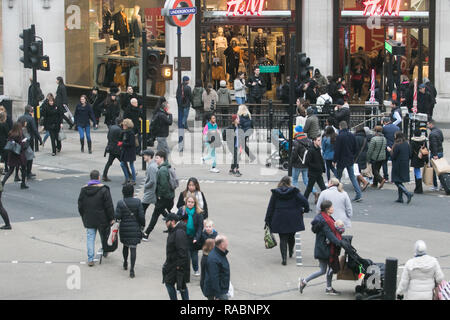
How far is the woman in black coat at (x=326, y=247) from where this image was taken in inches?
562

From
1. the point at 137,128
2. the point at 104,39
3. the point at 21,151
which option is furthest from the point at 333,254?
the point at 104,39

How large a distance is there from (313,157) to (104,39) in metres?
20.1

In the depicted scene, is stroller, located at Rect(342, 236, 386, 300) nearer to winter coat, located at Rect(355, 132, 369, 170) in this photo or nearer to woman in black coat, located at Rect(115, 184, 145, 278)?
woman in black coat, located at Rect(115, 184, 145, 278)

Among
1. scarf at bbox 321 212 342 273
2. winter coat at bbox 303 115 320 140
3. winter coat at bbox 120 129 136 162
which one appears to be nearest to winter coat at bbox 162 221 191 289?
scarf at bbox 321 212 342 273

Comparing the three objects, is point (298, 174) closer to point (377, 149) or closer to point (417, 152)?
point (377, 149)

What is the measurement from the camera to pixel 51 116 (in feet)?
85.5

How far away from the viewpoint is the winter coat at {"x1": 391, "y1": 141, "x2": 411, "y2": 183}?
20.7 metres

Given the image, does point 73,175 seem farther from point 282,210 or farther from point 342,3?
point 342,3

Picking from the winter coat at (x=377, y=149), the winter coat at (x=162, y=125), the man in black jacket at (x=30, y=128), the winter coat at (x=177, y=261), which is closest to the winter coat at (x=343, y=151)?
the winter coat at (x=377, y=149)

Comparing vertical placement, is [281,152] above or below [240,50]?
below

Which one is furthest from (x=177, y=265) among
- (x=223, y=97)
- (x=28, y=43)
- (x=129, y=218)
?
(x=223, y=97)

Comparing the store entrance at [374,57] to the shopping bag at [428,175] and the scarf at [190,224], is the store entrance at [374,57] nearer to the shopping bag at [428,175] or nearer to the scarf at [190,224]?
the shopping bag at [428,175]

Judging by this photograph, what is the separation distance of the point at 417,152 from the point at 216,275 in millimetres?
10990
